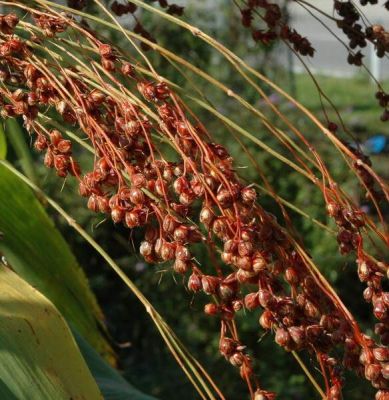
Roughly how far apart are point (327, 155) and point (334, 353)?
3.80m

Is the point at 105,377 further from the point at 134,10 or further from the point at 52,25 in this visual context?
the point at 52,25

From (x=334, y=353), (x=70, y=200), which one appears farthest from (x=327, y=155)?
(x=334, y=353)

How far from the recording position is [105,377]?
1511 millimetres

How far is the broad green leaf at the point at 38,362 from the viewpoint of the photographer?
94 cm

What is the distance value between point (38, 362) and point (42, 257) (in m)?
0.56

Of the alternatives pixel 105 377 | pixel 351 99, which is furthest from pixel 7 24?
pixel 351 99

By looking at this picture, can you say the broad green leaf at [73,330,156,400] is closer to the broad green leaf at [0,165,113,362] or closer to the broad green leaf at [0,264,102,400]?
the broad green leaf at [0,165,113,362]

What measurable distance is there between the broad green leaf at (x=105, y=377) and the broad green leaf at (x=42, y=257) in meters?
0.09

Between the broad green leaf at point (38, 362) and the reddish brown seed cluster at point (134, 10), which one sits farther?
the reddish brown seed cluster at point (134, 10)

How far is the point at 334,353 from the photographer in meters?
0.97

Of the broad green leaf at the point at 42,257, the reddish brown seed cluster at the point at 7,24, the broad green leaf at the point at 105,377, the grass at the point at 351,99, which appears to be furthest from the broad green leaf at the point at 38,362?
the grass at the point at 351,99

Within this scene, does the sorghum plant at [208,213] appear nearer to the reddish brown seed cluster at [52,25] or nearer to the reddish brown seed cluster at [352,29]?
the reddish brown seed cluster at [52,25]

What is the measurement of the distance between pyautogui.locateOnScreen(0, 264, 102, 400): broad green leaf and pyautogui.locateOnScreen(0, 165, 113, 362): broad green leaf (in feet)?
1.37

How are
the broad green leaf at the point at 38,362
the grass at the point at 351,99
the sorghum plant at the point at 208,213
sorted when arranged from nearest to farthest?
the sorghum plant at the point at 208,213 < the broad green leaf at the point at 38,362 < the grass at the point at 351,99
